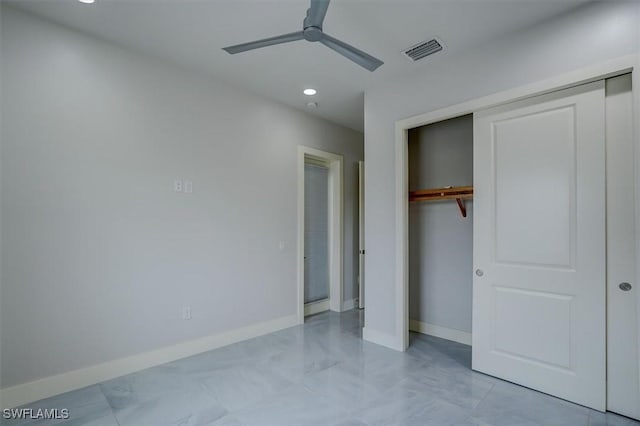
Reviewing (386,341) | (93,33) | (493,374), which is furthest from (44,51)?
(493,374)

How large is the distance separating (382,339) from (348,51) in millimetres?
2831

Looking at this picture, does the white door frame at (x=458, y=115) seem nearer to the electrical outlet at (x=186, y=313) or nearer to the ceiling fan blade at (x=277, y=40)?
the ceiling fan blade at (x=277, y=40)

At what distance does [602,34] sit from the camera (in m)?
2.15

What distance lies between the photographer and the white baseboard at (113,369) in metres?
2.24

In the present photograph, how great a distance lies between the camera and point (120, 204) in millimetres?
2723

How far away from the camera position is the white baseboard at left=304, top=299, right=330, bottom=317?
454 centimetres

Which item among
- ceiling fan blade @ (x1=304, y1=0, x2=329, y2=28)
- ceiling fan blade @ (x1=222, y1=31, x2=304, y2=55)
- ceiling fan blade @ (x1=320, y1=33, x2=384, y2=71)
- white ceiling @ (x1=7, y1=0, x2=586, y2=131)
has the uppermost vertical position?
white ceiling @ (x1=7, y1=0, x2=586, y2=131)

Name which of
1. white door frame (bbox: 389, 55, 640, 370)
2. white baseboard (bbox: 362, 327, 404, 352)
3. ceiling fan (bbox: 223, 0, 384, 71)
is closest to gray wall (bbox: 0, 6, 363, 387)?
white baseboard (bbox: 362, 327, 404, 352)

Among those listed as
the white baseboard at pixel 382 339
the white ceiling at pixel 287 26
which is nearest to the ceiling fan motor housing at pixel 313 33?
the white ceiling at pixel 287 26

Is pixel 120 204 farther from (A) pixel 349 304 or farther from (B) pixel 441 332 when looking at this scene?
(B) pixel 441 332

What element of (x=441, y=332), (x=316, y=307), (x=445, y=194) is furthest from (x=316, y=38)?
(x=316, y=307)

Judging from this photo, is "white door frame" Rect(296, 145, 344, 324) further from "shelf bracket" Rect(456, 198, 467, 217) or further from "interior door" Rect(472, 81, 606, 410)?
"interior door" Rect(472, 81, 606, 410)

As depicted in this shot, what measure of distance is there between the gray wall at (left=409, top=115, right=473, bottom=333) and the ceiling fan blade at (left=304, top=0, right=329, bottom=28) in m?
2.25

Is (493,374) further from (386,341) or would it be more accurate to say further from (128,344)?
(128,344)
